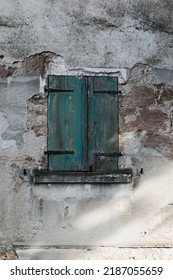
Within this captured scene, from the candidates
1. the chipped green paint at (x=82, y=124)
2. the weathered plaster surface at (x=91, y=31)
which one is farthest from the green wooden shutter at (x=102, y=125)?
the weathered plaster surface at (x=91, y=31)

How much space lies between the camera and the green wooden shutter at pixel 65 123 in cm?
618

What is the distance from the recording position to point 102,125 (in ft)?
20.5

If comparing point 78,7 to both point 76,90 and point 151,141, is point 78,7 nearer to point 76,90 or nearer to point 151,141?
point 76,90

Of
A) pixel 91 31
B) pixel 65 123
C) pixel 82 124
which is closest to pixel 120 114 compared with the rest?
pixel 82 124

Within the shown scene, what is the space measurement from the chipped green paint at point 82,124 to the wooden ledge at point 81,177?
6cm

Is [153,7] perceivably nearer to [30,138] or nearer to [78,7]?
[78,7]

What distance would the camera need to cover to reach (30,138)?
20.4 ft

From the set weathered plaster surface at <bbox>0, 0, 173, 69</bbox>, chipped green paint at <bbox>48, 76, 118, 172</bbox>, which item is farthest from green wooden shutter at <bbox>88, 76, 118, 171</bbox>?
weathered plaster surface at <bbox>0, 0, 173, 69</bbox>

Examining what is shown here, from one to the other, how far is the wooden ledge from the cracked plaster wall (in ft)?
0.23

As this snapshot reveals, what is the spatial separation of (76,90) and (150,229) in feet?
4.85

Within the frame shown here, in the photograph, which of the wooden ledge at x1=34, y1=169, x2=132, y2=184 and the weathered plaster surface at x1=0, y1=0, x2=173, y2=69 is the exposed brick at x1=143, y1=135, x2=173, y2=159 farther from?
the weathered plaster surface at x1=0, y1=0, x2=173, y2=69

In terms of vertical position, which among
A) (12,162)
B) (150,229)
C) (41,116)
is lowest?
(150,229)

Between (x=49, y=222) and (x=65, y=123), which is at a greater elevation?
(x=65, y=123)

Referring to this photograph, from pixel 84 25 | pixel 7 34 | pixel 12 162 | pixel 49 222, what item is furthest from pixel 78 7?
pixel 49 222
